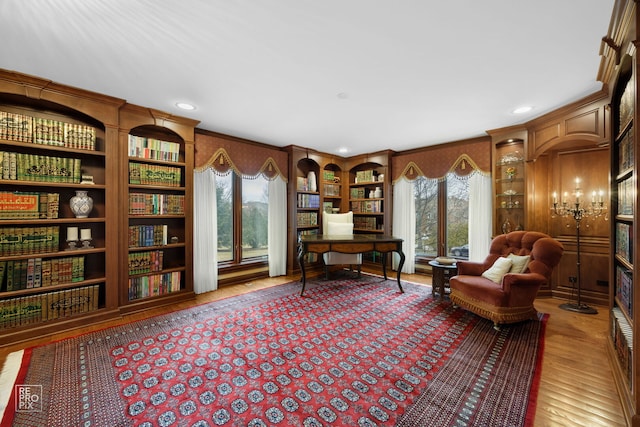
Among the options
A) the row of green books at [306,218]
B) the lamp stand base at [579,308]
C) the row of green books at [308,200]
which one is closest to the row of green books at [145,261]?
the row of green books at [306,218]

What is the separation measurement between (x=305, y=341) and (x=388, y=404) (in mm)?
1002

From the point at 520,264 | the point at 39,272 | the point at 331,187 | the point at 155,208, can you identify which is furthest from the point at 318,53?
the point at 331,187

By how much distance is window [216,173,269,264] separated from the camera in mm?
4562

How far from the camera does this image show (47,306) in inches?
106

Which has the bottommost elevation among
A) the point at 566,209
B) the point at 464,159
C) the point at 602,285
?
the point at 602,285

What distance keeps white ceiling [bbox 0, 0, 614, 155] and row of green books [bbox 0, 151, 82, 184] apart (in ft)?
2.67

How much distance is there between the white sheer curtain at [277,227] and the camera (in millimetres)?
4879

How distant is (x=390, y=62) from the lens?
2238 millimetres

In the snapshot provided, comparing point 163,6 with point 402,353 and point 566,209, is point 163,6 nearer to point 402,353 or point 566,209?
point 402,353

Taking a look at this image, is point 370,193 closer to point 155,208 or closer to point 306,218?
point 306,218

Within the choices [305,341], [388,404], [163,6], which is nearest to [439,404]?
[388,404]

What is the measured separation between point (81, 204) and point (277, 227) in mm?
2762

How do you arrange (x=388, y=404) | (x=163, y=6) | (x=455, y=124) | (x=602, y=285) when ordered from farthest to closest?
(x=455, y=124) < (x=602, y=285) < (x=388, y=404) < (x=163, y=6)

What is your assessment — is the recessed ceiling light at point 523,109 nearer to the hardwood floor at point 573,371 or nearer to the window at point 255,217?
the hardwood floor at point 573,371
